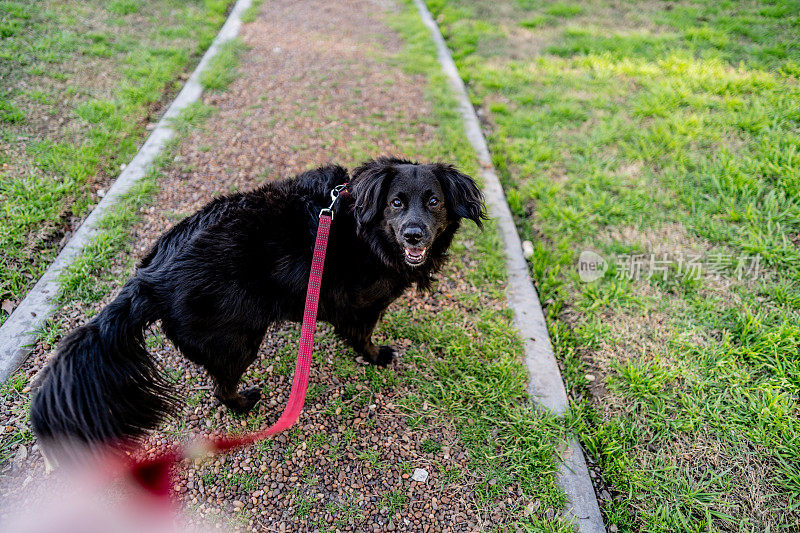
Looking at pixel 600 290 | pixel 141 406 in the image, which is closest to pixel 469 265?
pixel 600 290

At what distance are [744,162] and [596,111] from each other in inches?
66.4

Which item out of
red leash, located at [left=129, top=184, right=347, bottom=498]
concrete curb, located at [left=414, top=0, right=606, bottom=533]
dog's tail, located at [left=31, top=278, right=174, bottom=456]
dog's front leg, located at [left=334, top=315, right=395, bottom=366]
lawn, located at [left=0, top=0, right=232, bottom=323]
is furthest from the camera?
lawn, located at [left=0, top=0, right=232, bottom=323]

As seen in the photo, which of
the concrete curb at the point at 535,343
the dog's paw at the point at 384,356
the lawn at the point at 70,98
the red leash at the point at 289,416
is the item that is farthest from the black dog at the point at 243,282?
the lawn at the point at 70,98

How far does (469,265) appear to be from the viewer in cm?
374

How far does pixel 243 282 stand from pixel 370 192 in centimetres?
83

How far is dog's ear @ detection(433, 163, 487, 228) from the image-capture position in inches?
99.0

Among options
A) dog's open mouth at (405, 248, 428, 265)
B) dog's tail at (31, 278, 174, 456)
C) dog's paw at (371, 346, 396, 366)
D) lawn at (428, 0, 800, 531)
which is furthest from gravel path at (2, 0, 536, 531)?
dog's open mouth at (405, 248, 428, 265)

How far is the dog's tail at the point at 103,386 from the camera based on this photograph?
1779 mm

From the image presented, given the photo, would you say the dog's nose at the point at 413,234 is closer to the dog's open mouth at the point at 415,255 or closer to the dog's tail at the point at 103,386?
the dog's open mouth at the point at 415,255

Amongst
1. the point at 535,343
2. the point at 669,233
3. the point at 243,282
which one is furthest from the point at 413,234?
the point at 669,233

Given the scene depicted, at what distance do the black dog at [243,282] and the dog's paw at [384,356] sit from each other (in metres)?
0.30

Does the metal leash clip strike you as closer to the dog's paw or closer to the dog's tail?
the dog's tail

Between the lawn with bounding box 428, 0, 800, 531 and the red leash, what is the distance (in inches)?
72.4

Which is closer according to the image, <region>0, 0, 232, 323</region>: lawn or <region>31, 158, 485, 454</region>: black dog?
<region>31, 158, 485, 454</region>: black dog
